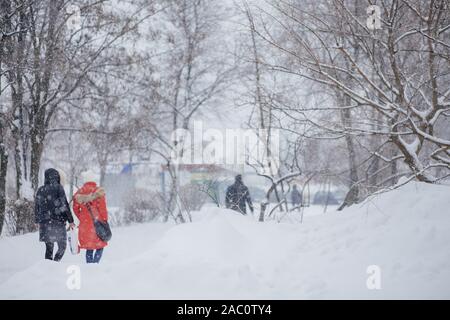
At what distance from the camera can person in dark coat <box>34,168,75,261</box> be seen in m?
6.37

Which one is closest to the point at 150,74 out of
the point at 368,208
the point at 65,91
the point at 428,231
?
the point at 65,91

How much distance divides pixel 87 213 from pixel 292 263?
10.1 feet

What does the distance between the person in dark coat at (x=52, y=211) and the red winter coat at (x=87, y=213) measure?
0.33 meters

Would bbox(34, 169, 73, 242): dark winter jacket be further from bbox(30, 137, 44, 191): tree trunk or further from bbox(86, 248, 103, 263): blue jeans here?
bbox(30, 137, 44, 191): tree trunk

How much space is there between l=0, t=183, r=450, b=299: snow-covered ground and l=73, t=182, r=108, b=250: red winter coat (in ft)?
3.71

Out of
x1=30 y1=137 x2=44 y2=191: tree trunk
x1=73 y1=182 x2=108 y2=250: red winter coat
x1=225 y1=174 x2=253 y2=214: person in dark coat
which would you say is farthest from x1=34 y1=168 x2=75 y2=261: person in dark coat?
x1=30 y1=137 x2=44 y2=191: tree trunk

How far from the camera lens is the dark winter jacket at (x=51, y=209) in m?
6.37

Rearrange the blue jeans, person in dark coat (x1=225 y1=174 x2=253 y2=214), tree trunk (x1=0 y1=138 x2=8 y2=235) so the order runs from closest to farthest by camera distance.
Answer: the blue jeans, person in dark coat (x1=225 y1=174 x2=253 y2=214), tree trunk (x1=0 y1=138 x2=8 y2=235)

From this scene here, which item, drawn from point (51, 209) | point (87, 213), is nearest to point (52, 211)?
point (51, 209)

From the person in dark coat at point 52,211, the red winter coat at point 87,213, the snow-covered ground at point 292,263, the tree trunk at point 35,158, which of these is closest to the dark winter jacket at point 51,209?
the person in dark coat at point 52,211

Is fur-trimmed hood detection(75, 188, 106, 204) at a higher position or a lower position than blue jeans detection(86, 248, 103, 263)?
higher

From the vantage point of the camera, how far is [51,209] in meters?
6.40

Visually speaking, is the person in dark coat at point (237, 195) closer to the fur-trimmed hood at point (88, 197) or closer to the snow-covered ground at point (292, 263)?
the snow-covered ground at point (292, 263)
